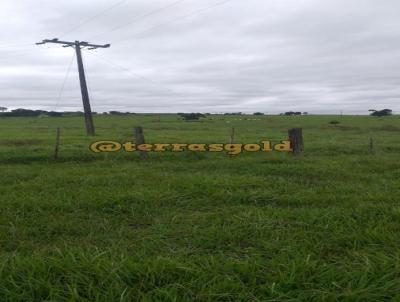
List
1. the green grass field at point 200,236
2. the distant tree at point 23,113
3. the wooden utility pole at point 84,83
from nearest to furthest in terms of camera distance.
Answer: the green grass field at point 200,236 → the wooden utility pole at point 84,83 → the distant tree at point 23,113

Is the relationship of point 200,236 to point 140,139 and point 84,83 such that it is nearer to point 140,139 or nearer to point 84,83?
point 140,139

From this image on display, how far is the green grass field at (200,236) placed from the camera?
325cm

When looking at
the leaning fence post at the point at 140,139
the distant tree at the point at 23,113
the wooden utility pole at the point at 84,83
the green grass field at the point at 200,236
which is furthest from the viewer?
the distant tree at the point at 23,113

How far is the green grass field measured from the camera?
10.7 ft

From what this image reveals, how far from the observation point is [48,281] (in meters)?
3.31

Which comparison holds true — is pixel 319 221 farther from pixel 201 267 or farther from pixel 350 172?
pixel 350 172

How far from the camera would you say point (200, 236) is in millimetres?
4523

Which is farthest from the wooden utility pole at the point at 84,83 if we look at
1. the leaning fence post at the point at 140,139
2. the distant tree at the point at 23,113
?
the distant tree at the point at 23,113

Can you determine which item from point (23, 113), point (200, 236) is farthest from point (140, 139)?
point (23, 113)

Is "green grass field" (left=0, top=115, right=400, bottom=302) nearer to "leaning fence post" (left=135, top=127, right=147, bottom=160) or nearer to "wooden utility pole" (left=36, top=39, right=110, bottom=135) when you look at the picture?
"leaning fence post" (left=135, top=127, right=147, bottom=160)

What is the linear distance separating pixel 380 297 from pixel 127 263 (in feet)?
6.71

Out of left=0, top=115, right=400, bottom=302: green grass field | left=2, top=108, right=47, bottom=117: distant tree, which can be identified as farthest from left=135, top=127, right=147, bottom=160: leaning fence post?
left=2, top=108, right=47, bottom=117: distant tree

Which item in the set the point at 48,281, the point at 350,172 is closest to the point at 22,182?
the point at 48,281

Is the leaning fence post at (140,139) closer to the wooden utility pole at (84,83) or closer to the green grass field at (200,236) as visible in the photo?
the green grass field at (200,236)
